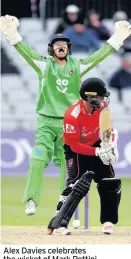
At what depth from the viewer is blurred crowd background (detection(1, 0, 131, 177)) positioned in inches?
819

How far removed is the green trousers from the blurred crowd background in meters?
8.77

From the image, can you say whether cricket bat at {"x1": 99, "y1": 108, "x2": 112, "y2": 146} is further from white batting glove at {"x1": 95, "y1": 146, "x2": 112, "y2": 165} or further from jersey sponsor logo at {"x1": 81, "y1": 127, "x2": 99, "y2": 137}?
jersey sponsor logo at {"x1": 81, "y1": 127, "x2": 99, "y2": 137}

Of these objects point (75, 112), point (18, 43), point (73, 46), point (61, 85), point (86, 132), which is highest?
point (73, 46)

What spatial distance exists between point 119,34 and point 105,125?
1.94 meters

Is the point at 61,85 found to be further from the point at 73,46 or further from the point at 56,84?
the point at 73,46

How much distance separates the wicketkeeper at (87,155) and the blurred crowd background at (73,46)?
9711 mm

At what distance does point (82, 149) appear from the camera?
9891 mm

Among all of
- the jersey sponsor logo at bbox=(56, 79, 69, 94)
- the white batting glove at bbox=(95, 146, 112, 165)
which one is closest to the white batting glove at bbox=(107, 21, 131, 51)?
the jersey sponsor logo at bbox=(56, 79, 69, 94)

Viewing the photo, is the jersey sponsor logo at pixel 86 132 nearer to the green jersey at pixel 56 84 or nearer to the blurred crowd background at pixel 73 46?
the green jersey at pixel 56 84

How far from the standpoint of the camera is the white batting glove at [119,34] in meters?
11.2

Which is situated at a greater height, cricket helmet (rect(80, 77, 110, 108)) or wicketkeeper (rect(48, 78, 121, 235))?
cricket helmet (rect(80, 77, 110, 108))

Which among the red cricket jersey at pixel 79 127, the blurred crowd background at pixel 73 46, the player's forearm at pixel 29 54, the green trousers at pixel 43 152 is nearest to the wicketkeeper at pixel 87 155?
the red cricket jersey at pixel 79 127

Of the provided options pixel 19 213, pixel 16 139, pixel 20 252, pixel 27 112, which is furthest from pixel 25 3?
pixel 20 252

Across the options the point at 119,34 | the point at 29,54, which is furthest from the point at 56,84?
the point at 119,34
